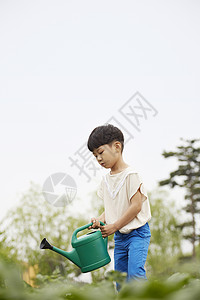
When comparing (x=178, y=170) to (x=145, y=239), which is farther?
(x=178, y=170)

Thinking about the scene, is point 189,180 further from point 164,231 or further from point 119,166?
point 119,166

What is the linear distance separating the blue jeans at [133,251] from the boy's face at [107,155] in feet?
1.48

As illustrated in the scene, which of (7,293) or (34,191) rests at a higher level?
(7,293)

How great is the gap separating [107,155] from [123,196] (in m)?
0.28

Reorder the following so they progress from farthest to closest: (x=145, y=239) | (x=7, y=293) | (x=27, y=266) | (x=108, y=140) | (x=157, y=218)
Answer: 1. (x=157, y=218)
2. (x=27, y=266)
3. (x=108, y=140)
4. (x=145, y=239)
5. (x=7, y=293)

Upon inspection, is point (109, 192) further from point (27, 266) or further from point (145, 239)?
point (27, 266)

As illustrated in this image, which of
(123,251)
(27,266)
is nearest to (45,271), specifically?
(27,266)

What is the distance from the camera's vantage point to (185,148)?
1333 centimetres

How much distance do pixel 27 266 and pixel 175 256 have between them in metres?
4.95

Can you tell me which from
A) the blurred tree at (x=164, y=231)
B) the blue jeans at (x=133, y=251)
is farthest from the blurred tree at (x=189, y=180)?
the blue jeans at (x=133, y=251)

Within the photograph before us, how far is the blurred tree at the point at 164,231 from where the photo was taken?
1097cm

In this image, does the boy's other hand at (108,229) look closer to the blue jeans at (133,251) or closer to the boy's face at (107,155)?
the blue jeans at (133,251)

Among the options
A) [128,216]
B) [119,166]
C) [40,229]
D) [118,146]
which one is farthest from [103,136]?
[40,229]

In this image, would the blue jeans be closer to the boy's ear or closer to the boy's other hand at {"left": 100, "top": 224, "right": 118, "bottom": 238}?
the boy's other hand at {"left": 100, "top": 224, "right": 118, "bottom": 238}
